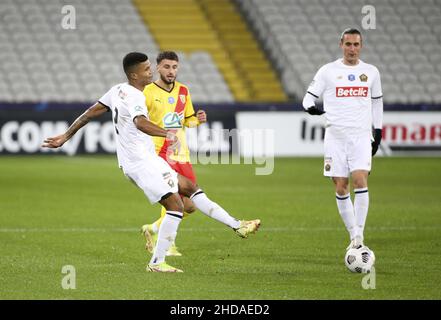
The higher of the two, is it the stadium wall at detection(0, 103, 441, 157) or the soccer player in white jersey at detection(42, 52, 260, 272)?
the stadium wall at detection(0, 103, 441, 157)

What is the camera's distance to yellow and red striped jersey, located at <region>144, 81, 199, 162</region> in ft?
33.4

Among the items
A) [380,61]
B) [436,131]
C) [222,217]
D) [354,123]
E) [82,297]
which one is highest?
[380,61]

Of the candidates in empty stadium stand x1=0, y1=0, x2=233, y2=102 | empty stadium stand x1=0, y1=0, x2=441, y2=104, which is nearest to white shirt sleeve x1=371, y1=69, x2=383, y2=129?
empty stadium stand x1=0, y1=0, x2=441, y2=104

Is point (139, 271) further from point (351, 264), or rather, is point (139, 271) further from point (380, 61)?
point (380, 61)

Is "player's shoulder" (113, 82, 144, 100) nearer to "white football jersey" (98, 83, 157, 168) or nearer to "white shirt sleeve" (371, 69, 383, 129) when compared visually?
"white football jersey" (98, 83, 157, 168)

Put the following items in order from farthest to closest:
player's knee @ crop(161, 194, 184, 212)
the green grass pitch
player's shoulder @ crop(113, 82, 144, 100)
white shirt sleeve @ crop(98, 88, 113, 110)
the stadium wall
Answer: the stadium wall < white shirt sleeve @ crop(98, 88, 113, 110) < player's knee @ crop(161, 194, 184, 212) < player's shoulder @ crop(113, 82, 144, 100) < the green grass pitch

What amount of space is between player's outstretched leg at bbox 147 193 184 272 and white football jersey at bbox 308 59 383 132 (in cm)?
200

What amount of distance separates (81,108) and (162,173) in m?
14.6

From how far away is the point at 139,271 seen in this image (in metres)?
8.98

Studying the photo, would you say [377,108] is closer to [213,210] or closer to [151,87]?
[213,210]

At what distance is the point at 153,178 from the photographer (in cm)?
894

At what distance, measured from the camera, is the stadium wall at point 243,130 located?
909 inches

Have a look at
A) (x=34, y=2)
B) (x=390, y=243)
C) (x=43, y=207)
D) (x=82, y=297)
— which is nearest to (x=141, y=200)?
(x=43, y=207)

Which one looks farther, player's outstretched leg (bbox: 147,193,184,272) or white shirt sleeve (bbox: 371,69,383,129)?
white shirt sleeve (bbox: 371,69,383,129)
